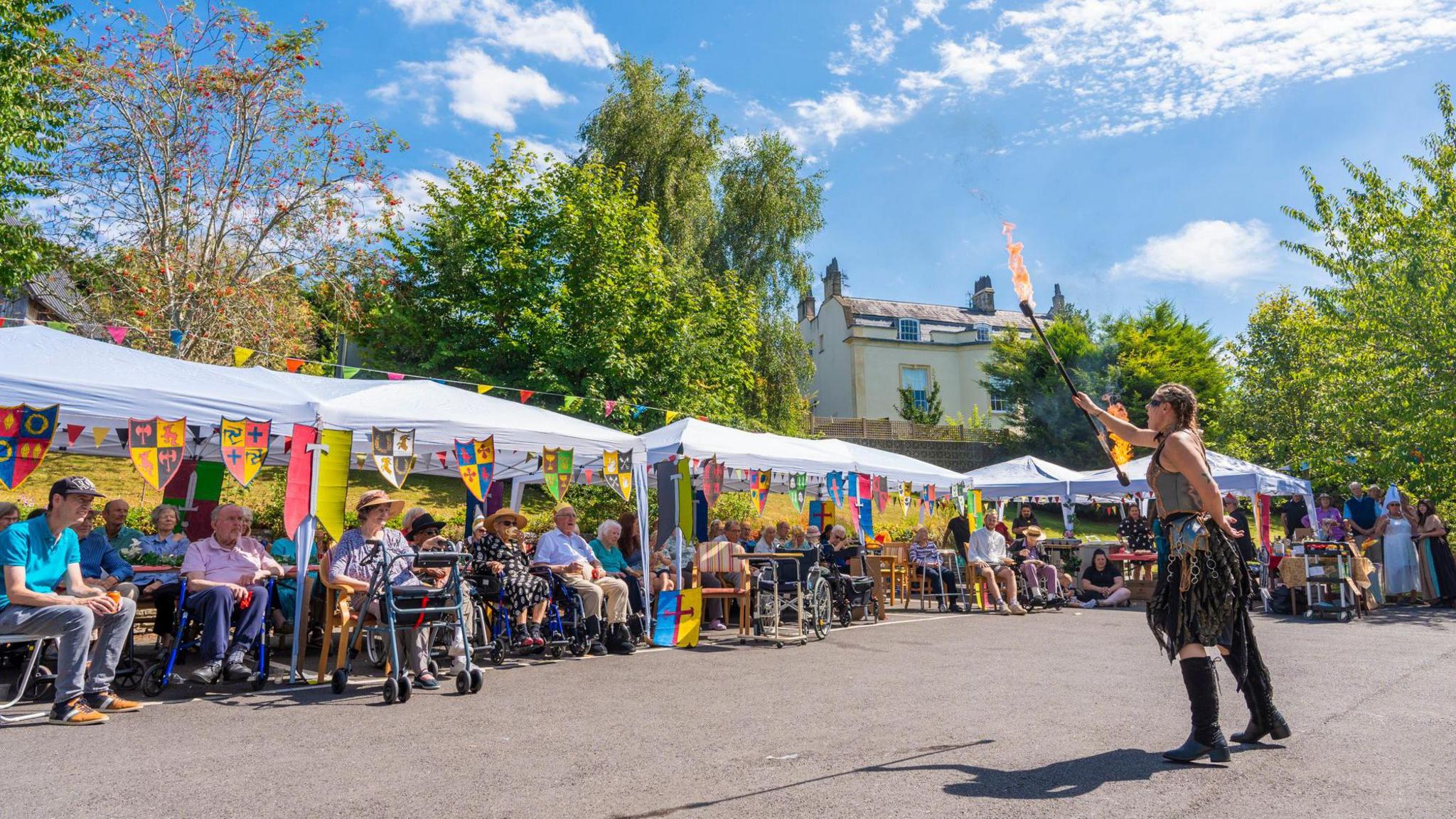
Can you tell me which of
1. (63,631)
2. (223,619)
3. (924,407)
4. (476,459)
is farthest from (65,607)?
(924,407)

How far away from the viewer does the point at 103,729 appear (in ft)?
18.0

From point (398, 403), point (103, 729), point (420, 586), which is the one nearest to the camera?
point (103, 729)

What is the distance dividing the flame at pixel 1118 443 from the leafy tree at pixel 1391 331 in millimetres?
14689

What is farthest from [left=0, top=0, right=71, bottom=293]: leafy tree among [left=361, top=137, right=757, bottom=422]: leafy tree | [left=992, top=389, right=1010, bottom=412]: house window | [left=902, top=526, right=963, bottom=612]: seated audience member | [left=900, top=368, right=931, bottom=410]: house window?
[left=900, top=368, right=931, bottom=410]: house window

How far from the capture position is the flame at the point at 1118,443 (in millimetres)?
5133

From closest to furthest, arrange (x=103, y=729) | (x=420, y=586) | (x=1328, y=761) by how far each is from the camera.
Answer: (x=1328, y=761) → (x=103, y=729) → (x=420, y=586)

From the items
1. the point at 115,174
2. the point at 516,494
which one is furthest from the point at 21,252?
the point at 516,494

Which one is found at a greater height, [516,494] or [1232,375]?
[1232,375]

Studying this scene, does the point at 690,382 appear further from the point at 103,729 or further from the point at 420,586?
the point at 103,729

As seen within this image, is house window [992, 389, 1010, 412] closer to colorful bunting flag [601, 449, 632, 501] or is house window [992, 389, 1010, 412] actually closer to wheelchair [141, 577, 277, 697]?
colorful bunting flag [601, 449, 632, 501]

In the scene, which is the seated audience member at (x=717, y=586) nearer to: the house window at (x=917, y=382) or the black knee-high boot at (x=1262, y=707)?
the black knee-high boot at (x=1262, y=707)

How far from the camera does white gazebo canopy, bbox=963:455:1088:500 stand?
1933cm

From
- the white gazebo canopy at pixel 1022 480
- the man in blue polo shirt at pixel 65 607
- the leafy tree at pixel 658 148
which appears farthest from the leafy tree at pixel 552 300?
the man in blue polo shirt at pixel 65 607

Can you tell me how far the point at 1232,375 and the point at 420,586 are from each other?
3689 cm
